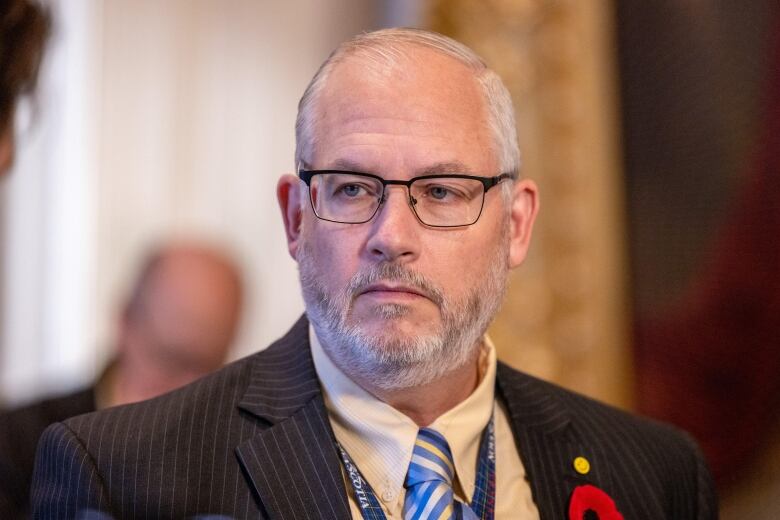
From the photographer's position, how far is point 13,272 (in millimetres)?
4473

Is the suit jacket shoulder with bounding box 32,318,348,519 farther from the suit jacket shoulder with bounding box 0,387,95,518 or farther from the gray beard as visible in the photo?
the suit jacket shoulder with bounding box 0,387,95,518

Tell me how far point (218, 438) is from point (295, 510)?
0.21 m

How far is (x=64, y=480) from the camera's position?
1934mm

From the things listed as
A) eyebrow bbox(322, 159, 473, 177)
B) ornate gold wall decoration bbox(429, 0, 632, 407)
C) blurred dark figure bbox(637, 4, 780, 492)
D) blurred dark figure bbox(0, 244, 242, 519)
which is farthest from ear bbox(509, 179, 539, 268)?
blurred dark figure bbox(0, 244, 242, 519)

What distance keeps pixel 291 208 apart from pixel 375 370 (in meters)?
0.42

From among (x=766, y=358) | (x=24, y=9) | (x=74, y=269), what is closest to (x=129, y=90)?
(x=74, y=269)

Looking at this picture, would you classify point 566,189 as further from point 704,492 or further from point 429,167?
point 429,167

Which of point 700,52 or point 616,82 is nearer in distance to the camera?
point 700,52

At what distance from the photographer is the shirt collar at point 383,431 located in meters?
2.05

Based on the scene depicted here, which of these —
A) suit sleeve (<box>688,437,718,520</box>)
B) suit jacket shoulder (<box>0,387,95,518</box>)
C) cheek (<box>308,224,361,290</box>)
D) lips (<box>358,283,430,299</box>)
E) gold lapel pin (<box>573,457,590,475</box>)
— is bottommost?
suit jacket shoulder (<box>0,387,95,518</box>)

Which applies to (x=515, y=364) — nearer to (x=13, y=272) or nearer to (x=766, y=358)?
(x=766, y=358)

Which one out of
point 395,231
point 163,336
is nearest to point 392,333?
point 395,231

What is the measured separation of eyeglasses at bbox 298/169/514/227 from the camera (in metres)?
2.02

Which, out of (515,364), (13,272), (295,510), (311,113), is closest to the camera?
(295,510)
